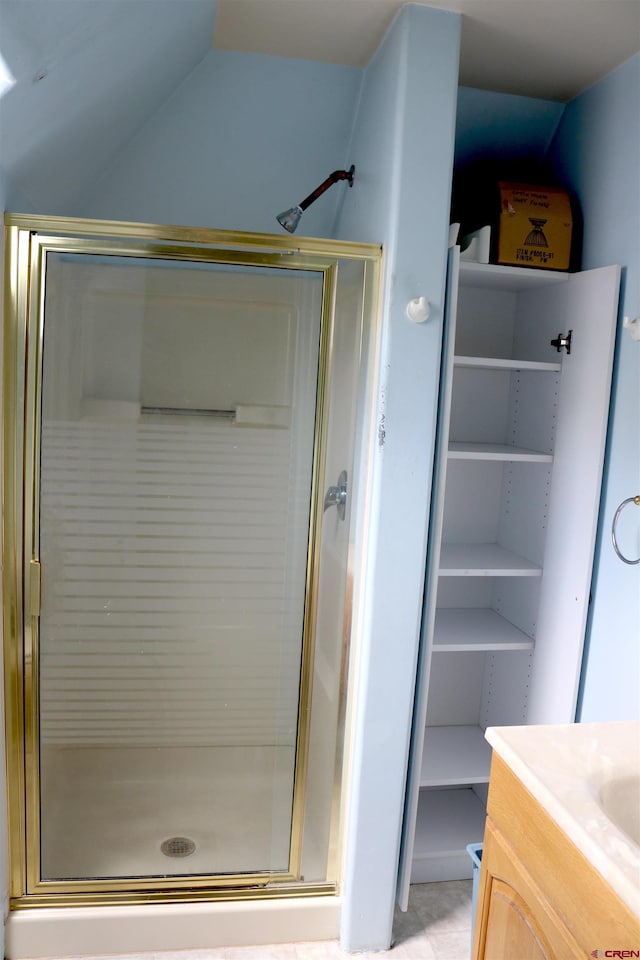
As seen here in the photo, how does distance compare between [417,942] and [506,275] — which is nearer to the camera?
[417,942]

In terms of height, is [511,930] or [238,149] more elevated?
[238,149]

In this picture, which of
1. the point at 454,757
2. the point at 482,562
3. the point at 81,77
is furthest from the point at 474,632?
the point at 81,77

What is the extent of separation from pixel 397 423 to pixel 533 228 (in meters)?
0.81

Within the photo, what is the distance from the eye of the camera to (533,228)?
2.27m

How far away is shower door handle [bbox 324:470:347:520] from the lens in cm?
203

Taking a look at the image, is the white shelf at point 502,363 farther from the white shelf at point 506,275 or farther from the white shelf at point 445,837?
the white shelf at point 445,837

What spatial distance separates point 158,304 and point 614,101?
142 cm

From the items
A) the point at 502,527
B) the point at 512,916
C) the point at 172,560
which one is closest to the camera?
the point at 512,916

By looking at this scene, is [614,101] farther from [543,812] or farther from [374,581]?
[543,812]

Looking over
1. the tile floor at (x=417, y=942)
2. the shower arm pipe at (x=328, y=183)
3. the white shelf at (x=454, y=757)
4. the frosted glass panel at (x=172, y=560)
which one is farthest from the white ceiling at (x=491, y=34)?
the tile floor at (x=417, y=942)

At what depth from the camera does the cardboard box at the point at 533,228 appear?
7.41ft

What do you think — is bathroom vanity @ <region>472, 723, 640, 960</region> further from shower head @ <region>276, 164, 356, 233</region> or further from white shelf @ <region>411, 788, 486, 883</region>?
shower head @ <region>276, 164, 356, 233</region>

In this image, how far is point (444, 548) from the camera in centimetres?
258

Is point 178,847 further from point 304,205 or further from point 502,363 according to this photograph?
point 304,205
